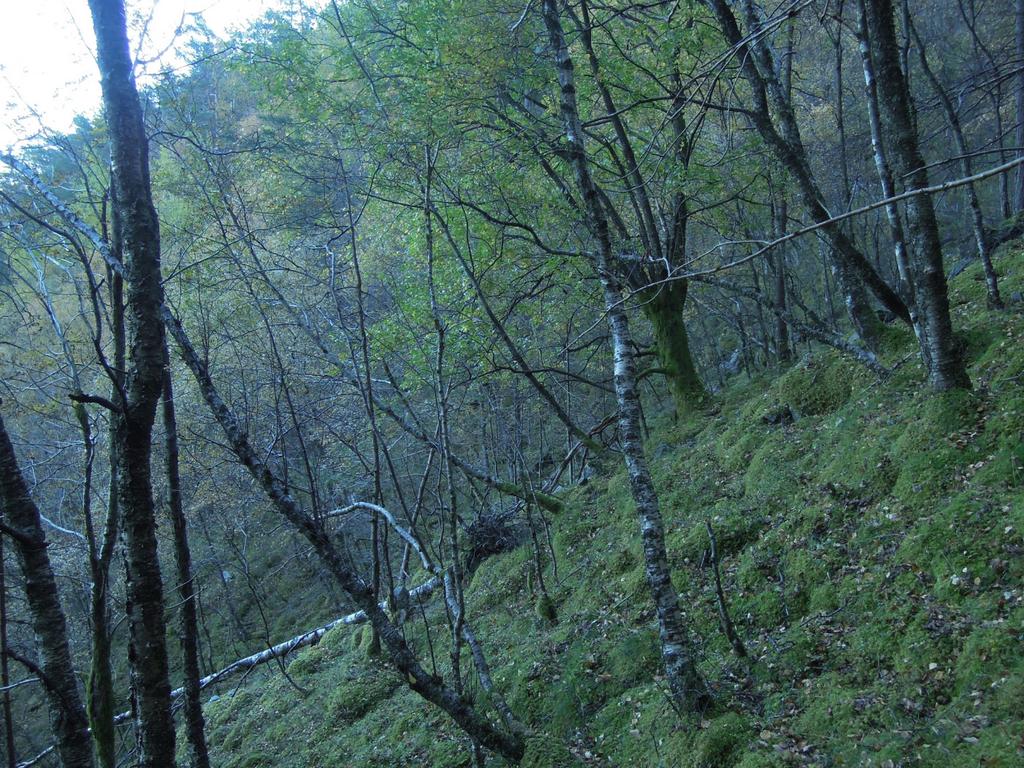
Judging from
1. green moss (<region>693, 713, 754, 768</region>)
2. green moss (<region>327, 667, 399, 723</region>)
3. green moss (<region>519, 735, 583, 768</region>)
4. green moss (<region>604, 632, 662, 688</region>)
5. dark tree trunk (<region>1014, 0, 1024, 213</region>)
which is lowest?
green moss (<region>327, 667, 399, 723</region>)

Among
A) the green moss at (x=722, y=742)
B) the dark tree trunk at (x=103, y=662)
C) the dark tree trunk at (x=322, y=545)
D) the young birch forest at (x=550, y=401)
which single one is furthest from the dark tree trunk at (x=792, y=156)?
the dark tree trunk at (x=103, y=662)

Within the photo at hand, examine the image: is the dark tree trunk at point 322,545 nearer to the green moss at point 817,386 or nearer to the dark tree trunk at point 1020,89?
the green moss at point 817,386

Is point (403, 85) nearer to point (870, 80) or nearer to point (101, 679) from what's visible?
point (870, 80)

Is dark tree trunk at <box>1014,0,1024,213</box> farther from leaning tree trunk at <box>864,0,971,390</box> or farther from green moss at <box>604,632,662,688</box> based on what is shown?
green moss at <box>604,632,662,688</box>

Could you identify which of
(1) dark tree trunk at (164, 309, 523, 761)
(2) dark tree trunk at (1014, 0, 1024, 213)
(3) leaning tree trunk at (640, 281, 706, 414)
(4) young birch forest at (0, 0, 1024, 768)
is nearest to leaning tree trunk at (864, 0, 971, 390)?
(4) young birch forest at (0, 0, 1024, 768)

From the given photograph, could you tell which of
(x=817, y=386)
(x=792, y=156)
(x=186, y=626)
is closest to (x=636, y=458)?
(x=792, y=156)

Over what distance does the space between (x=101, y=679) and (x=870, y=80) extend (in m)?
9.67

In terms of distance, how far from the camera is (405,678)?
17.3 feet

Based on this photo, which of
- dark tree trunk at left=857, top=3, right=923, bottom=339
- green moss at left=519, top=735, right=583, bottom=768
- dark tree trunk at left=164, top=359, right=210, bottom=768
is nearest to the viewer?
green moss at left=519, top=735, right=583, bottom=768

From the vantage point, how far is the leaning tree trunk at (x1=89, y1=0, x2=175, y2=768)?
408cm

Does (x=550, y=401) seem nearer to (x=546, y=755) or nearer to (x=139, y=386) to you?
(x=546, y=755)

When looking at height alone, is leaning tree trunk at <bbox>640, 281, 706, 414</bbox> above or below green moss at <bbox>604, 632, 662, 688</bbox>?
above

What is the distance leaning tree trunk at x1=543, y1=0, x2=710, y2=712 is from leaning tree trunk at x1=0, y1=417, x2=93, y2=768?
14.4ft

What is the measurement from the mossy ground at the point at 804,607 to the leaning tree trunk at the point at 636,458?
333mm
